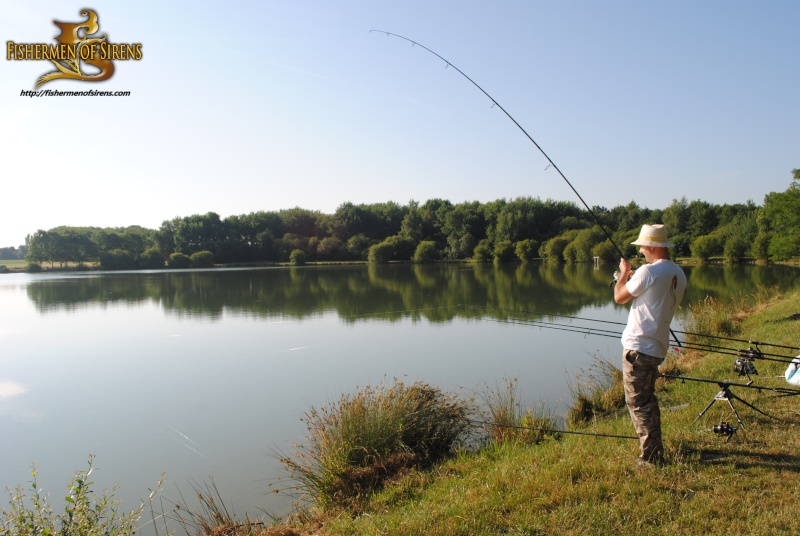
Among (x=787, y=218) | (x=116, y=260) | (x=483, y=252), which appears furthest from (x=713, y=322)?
(x=116, y=260)

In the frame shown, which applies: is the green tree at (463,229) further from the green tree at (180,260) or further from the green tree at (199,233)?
the green tree at (180,260)

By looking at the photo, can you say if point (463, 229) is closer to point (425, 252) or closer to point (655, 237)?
point (425, 252)

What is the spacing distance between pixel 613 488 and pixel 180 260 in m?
64.5

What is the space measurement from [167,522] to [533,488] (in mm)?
3300

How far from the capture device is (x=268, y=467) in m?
5.65

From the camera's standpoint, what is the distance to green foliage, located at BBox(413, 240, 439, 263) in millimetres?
59156

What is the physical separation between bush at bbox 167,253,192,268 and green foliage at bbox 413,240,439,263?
87.6ft

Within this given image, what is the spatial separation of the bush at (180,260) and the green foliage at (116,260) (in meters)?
4.57

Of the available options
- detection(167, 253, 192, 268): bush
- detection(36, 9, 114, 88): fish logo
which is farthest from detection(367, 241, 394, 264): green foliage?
detection(36, 9, 114, 88): fish logo

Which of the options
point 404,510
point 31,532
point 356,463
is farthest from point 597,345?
point 31,532

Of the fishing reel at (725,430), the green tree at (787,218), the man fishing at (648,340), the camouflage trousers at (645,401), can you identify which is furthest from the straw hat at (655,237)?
the green tree at (787,218)

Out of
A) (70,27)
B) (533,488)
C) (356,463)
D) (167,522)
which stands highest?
(70,27)

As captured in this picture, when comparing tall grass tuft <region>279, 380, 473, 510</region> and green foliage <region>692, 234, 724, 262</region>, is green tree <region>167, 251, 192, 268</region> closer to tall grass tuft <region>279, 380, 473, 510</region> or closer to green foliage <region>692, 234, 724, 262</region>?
green foliage <region>692, 234, 724, 262</region>

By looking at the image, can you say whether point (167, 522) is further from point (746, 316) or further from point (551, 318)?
point (746, 316)
